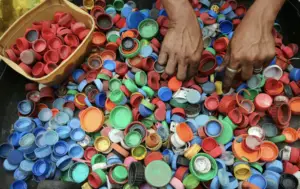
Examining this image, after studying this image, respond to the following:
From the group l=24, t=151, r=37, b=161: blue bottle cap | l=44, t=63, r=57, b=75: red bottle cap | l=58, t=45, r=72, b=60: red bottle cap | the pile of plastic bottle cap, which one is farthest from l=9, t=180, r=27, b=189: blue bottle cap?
l=58, t=45, r=72, b=60: red bottle cap

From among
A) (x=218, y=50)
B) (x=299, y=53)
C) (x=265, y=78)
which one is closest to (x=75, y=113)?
(x=218, y=50)

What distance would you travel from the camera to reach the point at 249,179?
1.37 meters

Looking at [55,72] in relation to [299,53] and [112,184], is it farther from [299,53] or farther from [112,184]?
[299,53]

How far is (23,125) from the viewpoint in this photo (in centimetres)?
158

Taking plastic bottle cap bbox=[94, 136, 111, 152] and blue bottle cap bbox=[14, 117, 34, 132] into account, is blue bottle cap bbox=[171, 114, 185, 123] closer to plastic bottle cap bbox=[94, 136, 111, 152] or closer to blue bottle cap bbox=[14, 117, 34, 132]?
plastic bottle cap bbox=[94, 136, 111, 152]

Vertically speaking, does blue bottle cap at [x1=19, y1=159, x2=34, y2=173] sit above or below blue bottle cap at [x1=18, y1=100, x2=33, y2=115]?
below

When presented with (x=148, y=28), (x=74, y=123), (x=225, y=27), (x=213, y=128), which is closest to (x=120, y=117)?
(x=74, y=123)

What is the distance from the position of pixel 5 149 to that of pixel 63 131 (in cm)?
31

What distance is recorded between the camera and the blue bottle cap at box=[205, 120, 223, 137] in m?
1.44

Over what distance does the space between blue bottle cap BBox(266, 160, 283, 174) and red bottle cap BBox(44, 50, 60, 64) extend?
3.90 ft

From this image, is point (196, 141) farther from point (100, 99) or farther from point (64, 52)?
point (64, 52)

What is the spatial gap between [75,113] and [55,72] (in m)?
0.27

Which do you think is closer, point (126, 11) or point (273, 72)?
point (273, 72)

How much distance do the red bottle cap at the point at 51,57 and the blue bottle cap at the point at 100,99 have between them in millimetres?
306
